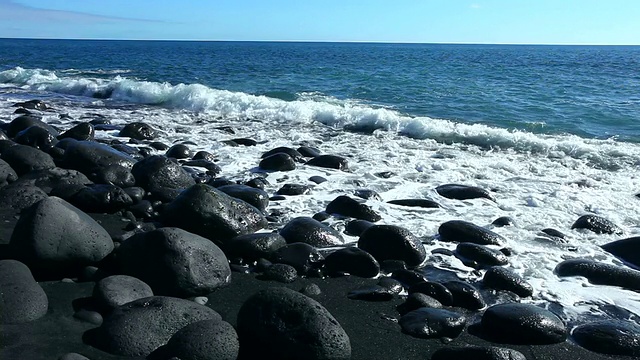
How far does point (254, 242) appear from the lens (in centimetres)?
623

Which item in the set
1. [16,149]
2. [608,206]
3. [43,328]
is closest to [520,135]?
[608,206]

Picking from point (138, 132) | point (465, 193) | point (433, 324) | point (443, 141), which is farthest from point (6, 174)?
→ point (443, 141)

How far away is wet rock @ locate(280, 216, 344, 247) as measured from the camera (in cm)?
666

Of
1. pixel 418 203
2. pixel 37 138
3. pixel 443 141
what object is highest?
pixel 37 138

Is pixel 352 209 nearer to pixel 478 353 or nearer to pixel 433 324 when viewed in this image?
pixel 433 324

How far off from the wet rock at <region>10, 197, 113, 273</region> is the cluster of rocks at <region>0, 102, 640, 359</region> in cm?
1

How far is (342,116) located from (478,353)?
12.3 m

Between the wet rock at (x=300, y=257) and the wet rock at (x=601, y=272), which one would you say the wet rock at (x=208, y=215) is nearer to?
the wet rock at (x=300, y=257)

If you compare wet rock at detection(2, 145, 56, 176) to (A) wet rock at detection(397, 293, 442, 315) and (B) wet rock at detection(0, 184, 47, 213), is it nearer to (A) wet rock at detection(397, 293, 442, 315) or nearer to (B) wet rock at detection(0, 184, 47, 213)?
(B) wet rock at detection(0, 184, 47, 213)

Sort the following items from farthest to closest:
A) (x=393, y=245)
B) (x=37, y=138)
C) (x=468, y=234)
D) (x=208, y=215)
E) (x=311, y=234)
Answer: (x=37, y=138), (x=468, y=234), (x=311, y=234), (x=208, y=215), (x=393, y=245)

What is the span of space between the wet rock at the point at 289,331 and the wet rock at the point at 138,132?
9.34 metres

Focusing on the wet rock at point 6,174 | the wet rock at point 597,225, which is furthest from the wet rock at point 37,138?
the wet rock at point 597,225

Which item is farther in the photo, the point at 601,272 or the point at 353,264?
the point at 601,272

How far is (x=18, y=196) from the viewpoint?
7.25 meters
